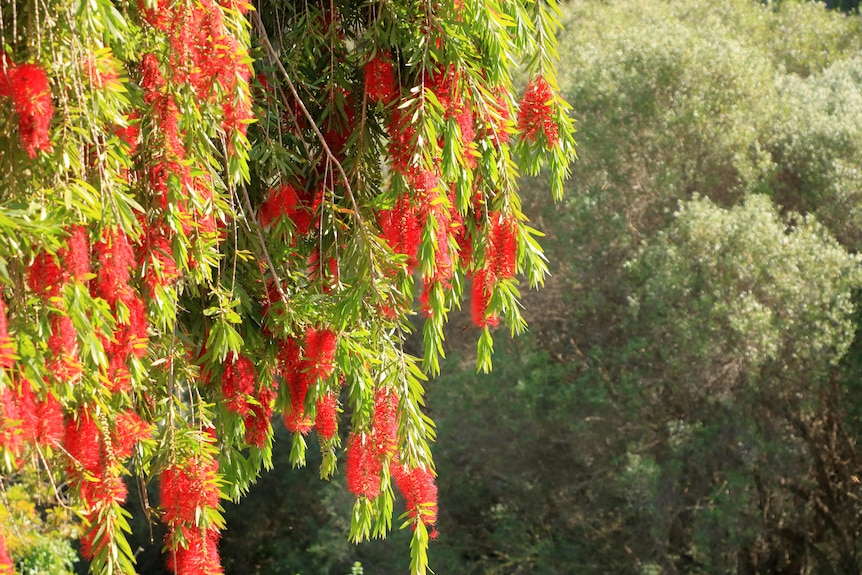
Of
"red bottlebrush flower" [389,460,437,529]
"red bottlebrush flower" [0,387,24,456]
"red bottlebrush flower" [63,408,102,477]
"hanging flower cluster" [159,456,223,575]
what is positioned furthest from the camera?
"red bottlebrush flower" [389,460,437,529]

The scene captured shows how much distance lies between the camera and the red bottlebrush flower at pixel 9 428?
1688mm

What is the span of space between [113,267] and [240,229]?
108 centimetres

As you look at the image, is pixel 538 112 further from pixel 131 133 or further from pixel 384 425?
pixel 131 133

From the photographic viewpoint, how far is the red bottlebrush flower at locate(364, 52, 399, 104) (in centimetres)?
295

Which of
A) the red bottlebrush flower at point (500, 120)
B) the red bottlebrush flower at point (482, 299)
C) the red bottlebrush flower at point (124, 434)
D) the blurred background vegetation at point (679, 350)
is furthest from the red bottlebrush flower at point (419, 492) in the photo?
the blurred background vegetation at point (679, 350)

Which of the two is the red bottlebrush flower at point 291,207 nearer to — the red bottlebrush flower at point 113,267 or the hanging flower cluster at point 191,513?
the hanging flower cluster at point 191,513

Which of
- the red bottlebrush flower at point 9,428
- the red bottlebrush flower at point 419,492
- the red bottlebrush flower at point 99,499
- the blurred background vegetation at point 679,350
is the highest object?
the red bottlebrush flower at point 9,428

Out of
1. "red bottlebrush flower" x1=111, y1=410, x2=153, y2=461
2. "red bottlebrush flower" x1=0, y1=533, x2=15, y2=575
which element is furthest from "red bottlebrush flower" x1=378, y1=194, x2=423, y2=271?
"red bottlebrush flower" x1=0, y1=533, x2=15, y2=575

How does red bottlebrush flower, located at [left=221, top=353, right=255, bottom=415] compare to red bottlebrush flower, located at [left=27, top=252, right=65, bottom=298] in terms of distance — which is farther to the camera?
red bottlebrush flower, located at [left=221, top=353, right=255, bottom=415]

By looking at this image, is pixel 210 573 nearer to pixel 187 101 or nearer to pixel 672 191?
pixel 187 101

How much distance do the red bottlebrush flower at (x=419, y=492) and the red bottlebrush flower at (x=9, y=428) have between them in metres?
1.16

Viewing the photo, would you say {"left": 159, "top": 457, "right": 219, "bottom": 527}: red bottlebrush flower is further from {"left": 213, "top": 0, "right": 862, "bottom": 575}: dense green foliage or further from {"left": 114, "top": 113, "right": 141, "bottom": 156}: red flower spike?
{"left": 213, "top": 0, "right": 862, "bottom": 575}: dense green foliage

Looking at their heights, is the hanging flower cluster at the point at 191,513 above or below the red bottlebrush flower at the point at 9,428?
below

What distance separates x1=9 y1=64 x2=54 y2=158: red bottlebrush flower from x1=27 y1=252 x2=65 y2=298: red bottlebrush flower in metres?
0.18
